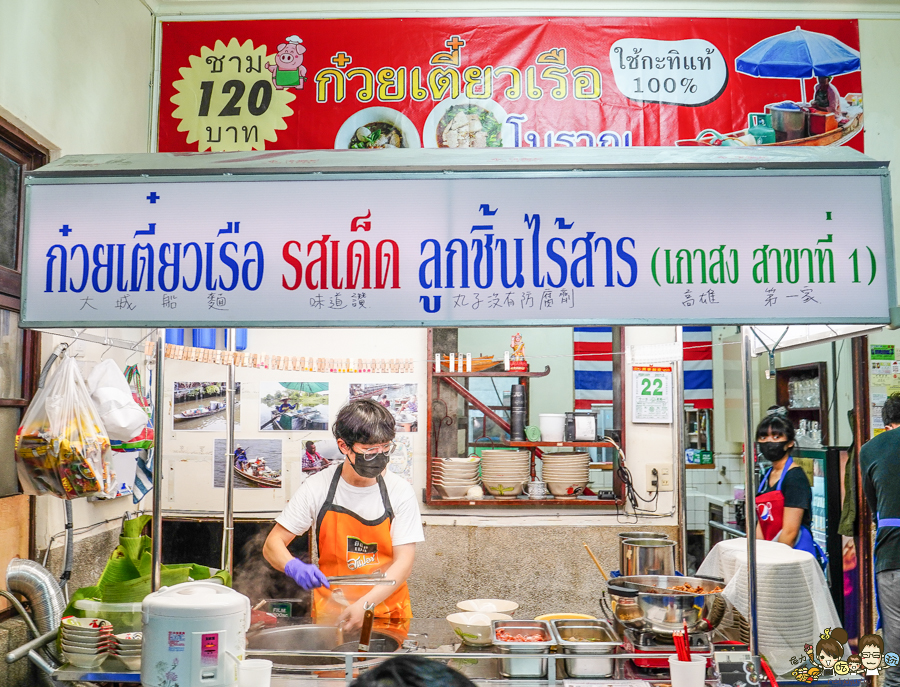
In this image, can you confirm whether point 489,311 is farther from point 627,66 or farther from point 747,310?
point 627,66

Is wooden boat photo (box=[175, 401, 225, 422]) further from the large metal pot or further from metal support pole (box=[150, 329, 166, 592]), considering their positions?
the large metal pot

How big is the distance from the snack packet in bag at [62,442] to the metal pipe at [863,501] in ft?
14.1

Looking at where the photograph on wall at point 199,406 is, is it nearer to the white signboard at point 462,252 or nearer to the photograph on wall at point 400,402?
the photograph on wall at point 400,402

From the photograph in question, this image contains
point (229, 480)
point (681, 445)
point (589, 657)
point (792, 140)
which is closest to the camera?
point (589, 657)

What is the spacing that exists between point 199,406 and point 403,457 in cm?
143

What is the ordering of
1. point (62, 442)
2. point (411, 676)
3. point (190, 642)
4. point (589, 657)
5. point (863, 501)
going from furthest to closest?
point (863, 501) < point (62, 442) < point (589, 657) < point (190, 642) < point (411, 676)

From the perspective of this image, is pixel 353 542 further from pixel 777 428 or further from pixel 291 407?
pixel 777 428

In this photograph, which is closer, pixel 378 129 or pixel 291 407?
pixel 378 129

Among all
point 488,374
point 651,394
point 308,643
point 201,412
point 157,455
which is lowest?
point 308,643

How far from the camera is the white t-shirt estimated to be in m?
3.38

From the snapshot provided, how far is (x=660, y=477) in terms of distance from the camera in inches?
189

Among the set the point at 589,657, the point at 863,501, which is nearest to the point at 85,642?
the point at 589,657

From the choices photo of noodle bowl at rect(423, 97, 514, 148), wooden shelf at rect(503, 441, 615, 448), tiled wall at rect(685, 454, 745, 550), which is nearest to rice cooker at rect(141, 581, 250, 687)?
wooden shelf at rect(503, 441, 615, 448)

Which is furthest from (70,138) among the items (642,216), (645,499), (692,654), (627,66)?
(645,499)
